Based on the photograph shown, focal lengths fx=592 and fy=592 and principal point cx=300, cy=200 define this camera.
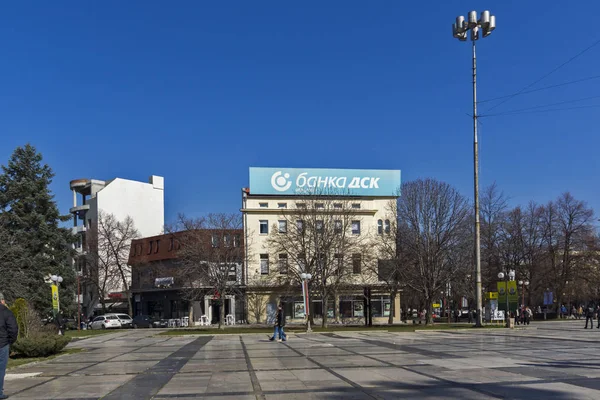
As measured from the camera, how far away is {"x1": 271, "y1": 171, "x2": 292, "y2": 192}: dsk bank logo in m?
61.9

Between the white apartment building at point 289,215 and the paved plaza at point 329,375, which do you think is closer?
the paved plaza at point 329,375

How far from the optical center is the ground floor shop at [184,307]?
200ft

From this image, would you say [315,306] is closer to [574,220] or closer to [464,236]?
[464,236]

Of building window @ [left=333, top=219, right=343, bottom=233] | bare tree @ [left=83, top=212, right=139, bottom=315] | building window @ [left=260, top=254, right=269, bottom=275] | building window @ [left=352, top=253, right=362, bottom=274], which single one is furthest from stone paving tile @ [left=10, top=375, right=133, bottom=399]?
bare tree @ [left=83, top=212, right=139, bottom=315]

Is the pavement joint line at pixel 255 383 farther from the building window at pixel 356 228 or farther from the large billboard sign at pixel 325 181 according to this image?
the building window at pixel 356 228

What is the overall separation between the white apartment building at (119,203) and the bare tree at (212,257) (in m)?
30.1

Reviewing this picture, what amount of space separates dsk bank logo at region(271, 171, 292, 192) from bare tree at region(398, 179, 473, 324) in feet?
56.1

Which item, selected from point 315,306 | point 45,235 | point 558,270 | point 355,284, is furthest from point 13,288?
point 558,270

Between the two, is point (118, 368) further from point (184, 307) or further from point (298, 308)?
point (184, 307)

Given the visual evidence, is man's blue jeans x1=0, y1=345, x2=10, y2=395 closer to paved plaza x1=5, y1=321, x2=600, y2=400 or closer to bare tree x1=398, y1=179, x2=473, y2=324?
paved plaza x1=5, y1=321, x2=600, y2=400

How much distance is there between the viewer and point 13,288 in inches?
1449

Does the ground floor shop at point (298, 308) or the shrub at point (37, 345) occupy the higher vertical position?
the shrub at point (37, 345)

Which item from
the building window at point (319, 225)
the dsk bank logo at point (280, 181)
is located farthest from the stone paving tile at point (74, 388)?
the dsk bank logo at point (280, 181)

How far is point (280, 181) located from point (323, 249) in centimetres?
1724
